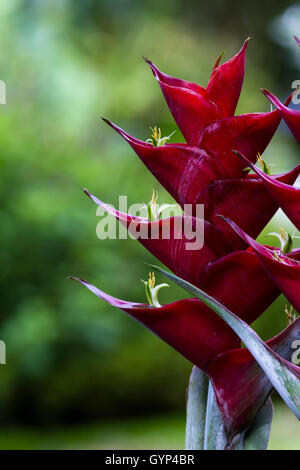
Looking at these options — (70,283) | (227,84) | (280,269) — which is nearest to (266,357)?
(280,269)

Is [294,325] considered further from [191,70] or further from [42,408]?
[191,70]

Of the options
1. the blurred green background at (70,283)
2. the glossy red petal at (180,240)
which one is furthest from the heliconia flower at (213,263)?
the blurred green background at (70,283)

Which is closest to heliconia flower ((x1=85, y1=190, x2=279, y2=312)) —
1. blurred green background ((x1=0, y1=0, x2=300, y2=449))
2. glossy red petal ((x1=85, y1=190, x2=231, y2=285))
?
glossy red petal ((x1=85, y1=190, x2=231, y2=285))

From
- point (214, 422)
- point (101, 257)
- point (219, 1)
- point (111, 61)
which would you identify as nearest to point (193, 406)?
point (214, 422)

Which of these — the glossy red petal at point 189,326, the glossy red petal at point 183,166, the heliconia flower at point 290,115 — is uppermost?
the heliconia flower at point 290,115

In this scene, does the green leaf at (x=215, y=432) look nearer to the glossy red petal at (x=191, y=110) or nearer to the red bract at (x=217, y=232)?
the red bract at (x=217, y=232)

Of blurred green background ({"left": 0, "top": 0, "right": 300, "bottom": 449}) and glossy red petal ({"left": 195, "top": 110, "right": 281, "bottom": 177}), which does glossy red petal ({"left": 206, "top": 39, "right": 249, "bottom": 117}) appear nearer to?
glossy red petal ({"left": 195, "top": 110, "right": 281, "bottom": 177})
